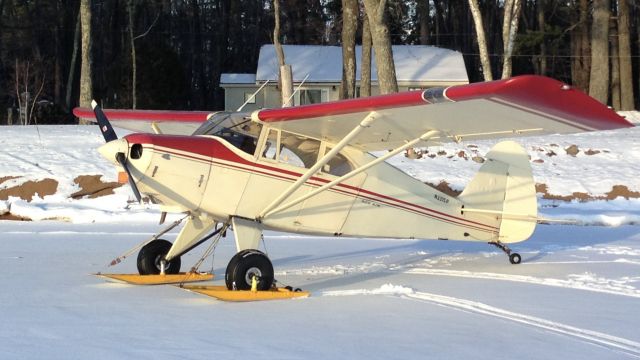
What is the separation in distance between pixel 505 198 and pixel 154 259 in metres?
4.47

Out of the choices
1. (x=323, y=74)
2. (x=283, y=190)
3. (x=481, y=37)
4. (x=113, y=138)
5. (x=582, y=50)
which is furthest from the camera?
(x=582, y=50)

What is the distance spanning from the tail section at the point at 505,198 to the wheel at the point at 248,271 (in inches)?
131

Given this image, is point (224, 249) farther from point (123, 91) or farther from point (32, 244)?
point (123, 91)

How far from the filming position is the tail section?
10652mm

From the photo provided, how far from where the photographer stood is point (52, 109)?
36.2 metres

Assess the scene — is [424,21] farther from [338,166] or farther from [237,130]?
[237,130]

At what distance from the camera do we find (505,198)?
10.8 m

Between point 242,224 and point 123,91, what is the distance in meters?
36.7

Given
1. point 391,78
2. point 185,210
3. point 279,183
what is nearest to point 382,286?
point 279,183

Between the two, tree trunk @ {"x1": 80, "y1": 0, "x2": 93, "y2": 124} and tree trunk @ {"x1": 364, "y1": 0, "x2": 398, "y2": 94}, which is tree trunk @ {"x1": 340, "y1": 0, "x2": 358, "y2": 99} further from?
tree trunk @ {"x1": 80, "y1": 0, "x2": 93, "y2": 124}

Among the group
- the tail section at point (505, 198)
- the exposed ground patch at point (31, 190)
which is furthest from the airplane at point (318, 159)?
the exposed ground patch at point (31, 190)

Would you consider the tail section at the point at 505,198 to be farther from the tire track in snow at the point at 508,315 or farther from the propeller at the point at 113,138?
the propeller at the point at 113,138

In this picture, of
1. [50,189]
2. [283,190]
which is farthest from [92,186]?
[283,190]

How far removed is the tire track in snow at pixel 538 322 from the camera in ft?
20.5
